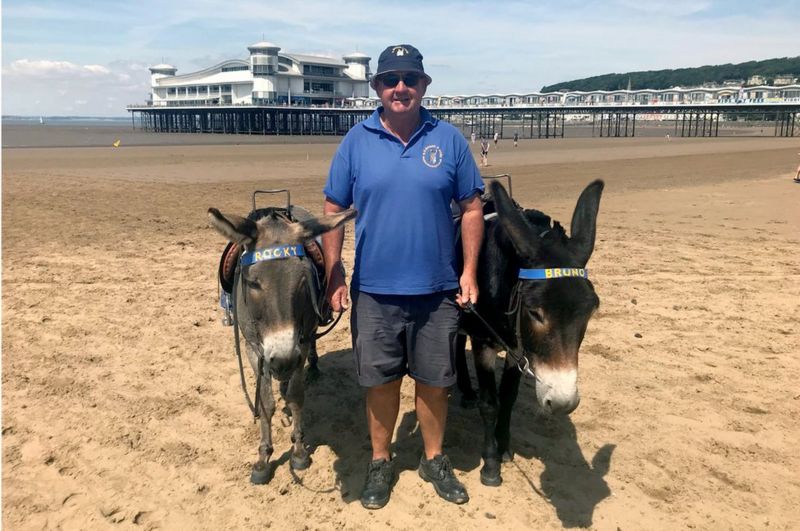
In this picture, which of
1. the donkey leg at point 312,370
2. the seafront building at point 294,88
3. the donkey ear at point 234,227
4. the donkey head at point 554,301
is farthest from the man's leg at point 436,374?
the seafront building at point 294,88

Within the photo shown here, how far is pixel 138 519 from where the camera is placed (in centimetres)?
388

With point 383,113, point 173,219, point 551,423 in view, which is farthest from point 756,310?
point 173,219

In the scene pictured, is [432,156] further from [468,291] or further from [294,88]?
[294,88]

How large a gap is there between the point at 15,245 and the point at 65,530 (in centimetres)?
957

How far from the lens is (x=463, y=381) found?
18.9 feet

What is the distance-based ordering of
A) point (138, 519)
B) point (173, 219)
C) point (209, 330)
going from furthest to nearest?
1. point (173, 219)
2. point (209, 330)
3. point (138, 519)

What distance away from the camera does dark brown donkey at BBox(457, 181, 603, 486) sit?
3.23m

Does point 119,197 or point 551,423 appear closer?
point 551,423

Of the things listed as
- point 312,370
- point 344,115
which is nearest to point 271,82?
point 344,115

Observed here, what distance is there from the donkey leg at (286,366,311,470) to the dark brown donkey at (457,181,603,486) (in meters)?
1.59

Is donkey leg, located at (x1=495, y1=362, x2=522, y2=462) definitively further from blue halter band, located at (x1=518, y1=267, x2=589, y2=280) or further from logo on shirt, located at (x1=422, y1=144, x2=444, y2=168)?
logo on shirt, located at (x1=422, y1=144, x2=444, y2=168)

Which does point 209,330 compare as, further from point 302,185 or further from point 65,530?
point 302,185

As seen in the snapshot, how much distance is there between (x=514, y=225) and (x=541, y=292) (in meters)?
0.45

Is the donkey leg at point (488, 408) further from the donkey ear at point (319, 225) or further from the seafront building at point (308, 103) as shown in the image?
the seafront building at point (308, 103)
